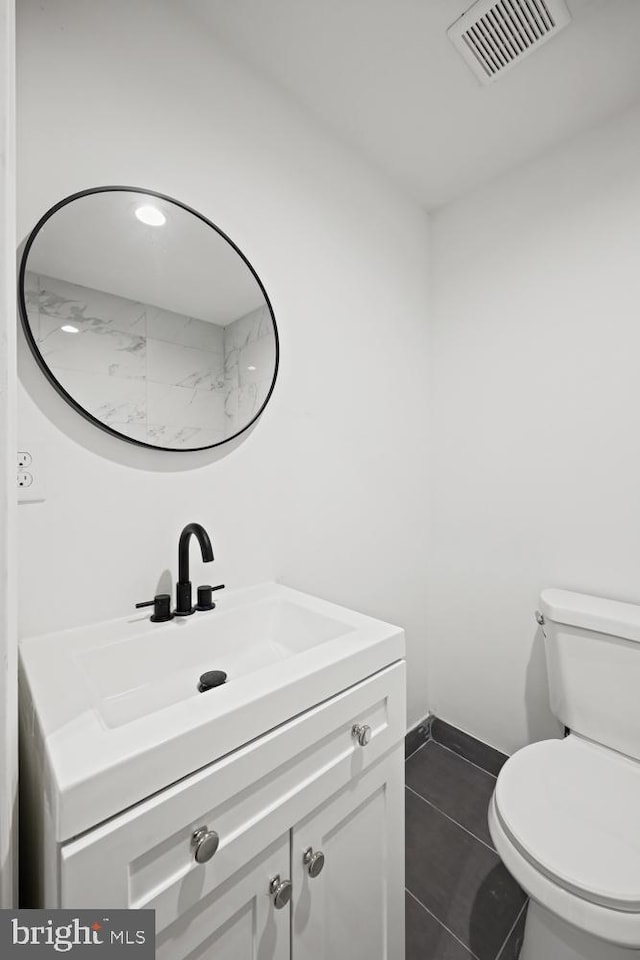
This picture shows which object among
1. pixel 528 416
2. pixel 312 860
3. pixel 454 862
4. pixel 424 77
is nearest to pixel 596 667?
pixel 454 862

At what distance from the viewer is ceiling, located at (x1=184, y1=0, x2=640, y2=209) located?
3.60 feet

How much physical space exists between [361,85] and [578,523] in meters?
1.63

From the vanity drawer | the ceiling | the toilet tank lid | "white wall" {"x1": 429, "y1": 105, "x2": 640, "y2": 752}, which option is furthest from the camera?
"white wall" {"x1": 429, "y1": 105, "x2": 640, "y2": 752}

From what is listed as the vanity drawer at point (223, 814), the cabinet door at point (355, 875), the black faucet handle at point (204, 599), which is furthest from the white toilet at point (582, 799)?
the black faucet handle at point (204, 599)

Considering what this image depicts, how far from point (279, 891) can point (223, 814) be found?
0.68 ft

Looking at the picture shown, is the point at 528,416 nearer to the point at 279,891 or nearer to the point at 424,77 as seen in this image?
the point at 424,77

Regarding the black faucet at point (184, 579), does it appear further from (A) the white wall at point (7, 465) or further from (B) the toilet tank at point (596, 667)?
(B) the toilet tank at point (596, 667)

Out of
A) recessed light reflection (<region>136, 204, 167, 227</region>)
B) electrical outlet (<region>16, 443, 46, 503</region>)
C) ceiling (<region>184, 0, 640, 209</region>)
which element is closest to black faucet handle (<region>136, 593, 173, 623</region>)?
electrical outlet (<region>16, 443, 46, 503</region>)

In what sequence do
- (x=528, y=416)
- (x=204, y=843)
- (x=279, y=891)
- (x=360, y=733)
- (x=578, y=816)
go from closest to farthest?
(x=204, y=843)
(x=279, y=891)
(x=360, y=733)
(x=578, y=816)
(x=528, y=416)

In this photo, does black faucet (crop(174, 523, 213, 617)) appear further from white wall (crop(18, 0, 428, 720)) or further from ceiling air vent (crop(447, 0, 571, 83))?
ceiling air vent (crop(447, 0, 571, 83))

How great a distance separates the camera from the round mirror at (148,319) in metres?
0.89

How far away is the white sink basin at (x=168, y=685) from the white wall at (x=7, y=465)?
5 centimetres

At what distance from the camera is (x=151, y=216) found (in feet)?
3.34

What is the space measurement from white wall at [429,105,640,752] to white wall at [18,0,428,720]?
0.45 ft
